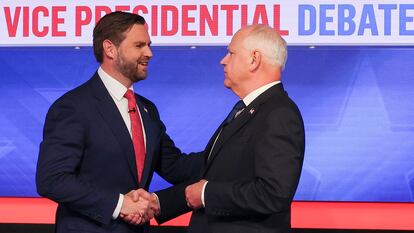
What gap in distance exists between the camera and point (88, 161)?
2.41 m

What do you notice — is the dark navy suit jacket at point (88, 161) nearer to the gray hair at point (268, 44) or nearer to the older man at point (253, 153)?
the older man at point (253, 153)

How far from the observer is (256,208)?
2059mm

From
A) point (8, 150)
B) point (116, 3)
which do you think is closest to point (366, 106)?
point (116, 3)

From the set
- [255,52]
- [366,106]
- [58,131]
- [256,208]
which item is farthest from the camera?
[366,106]

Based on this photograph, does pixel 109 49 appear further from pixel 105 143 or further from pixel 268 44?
pixel 268 44

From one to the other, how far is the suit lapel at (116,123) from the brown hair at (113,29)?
181mm

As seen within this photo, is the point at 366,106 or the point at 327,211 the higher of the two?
the point at 366,106

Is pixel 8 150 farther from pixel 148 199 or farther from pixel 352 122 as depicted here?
pixel 352 122

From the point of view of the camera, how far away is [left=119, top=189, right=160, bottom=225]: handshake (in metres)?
2.39

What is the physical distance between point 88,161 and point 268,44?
2.37 feet

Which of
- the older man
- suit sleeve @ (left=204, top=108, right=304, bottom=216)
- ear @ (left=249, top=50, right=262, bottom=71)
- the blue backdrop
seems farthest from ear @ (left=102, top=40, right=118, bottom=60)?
the blue backdrop

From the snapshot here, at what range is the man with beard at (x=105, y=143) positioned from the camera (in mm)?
2344

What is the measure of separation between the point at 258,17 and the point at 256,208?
5.35 ft

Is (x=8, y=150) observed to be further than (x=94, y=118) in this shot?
Yes
